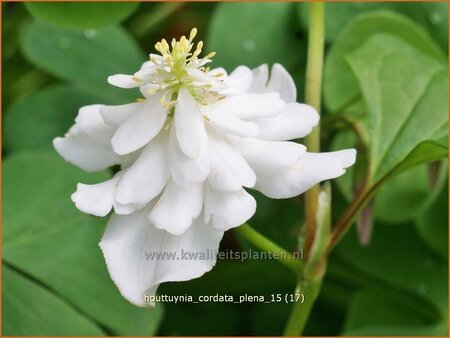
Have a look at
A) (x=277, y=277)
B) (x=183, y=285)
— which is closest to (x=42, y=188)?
(x=183, y=285)

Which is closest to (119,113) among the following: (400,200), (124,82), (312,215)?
(124,82)

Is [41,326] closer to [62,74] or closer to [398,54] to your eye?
[62,74]

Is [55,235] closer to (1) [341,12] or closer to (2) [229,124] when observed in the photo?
(2) [229,124]

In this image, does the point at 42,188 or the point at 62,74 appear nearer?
the point at 42,188

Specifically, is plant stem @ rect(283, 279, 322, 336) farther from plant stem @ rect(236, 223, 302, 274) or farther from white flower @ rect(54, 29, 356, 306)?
white flower @ rect(54, 29, 356, 306)

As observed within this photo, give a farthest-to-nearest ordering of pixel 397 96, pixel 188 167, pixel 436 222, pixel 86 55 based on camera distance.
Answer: pixel 86 55, pixel 436 222, pixel 397 96, pixel 188 167

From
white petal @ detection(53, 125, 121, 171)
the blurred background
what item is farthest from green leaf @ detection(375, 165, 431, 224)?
white petal @ detection(53, 125, 121, 171)

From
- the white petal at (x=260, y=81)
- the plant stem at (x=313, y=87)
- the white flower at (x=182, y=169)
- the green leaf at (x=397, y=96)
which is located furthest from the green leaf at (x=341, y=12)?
the white flower at (x=182, y=169)
